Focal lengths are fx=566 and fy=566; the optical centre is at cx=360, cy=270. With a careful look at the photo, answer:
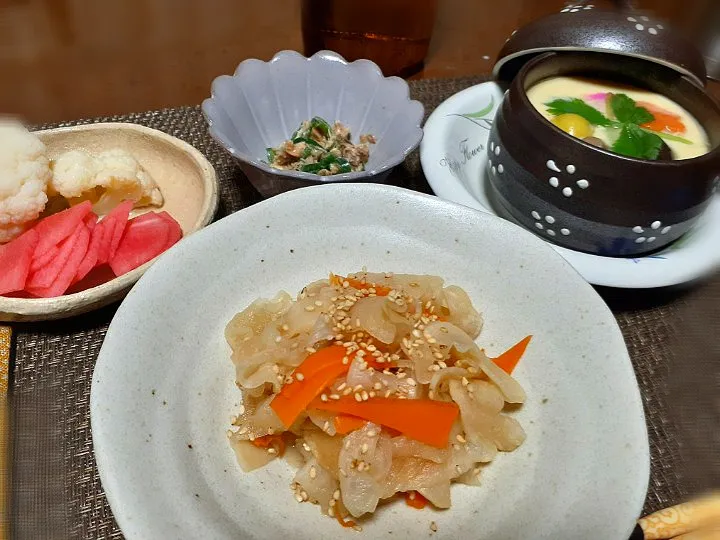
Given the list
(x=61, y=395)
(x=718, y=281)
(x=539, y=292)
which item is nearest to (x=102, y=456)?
(x=61, y=395)

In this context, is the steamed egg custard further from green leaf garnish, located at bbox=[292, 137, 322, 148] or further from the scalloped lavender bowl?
green leaf garnish, located at bbox=[292, 137, 322, 148]

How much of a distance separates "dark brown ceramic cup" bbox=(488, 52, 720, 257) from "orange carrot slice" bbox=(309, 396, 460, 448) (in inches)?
26.5

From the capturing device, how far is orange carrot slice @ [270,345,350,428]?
3.57 ft

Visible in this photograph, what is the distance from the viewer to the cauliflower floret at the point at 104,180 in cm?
161

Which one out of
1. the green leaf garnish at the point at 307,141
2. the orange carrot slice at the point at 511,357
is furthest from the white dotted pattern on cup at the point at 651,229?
the green leaf garnish at the point at 307,141

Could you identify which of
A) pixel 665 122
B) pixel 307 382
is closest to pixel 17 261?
pixel 307 382

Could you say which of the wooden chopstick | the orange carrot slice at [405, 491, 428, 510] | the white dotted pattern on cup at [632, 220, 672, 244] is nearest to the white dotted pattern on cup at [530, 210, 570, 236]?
the white dotted pattern on cup at [632, 220, 672, 244]

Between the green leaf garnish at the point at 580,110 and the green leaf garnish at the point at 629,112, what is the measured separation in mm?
34

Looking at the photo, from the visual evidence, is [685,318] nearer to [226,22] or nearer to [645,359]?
[645,359]

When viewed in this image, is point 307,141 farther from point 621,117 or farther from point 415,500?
point 415,500

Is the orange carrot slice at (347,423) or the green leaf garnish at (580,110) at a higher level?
the green leaf garnish at (580,110)

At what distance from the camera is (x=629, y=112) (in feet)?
5.35

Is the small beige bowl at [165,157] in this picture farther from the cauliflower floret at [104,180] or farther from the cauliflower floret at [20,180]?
the cauliflower floret at [20,180]

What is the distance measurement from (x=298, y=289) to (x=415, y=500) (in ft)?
1.91
